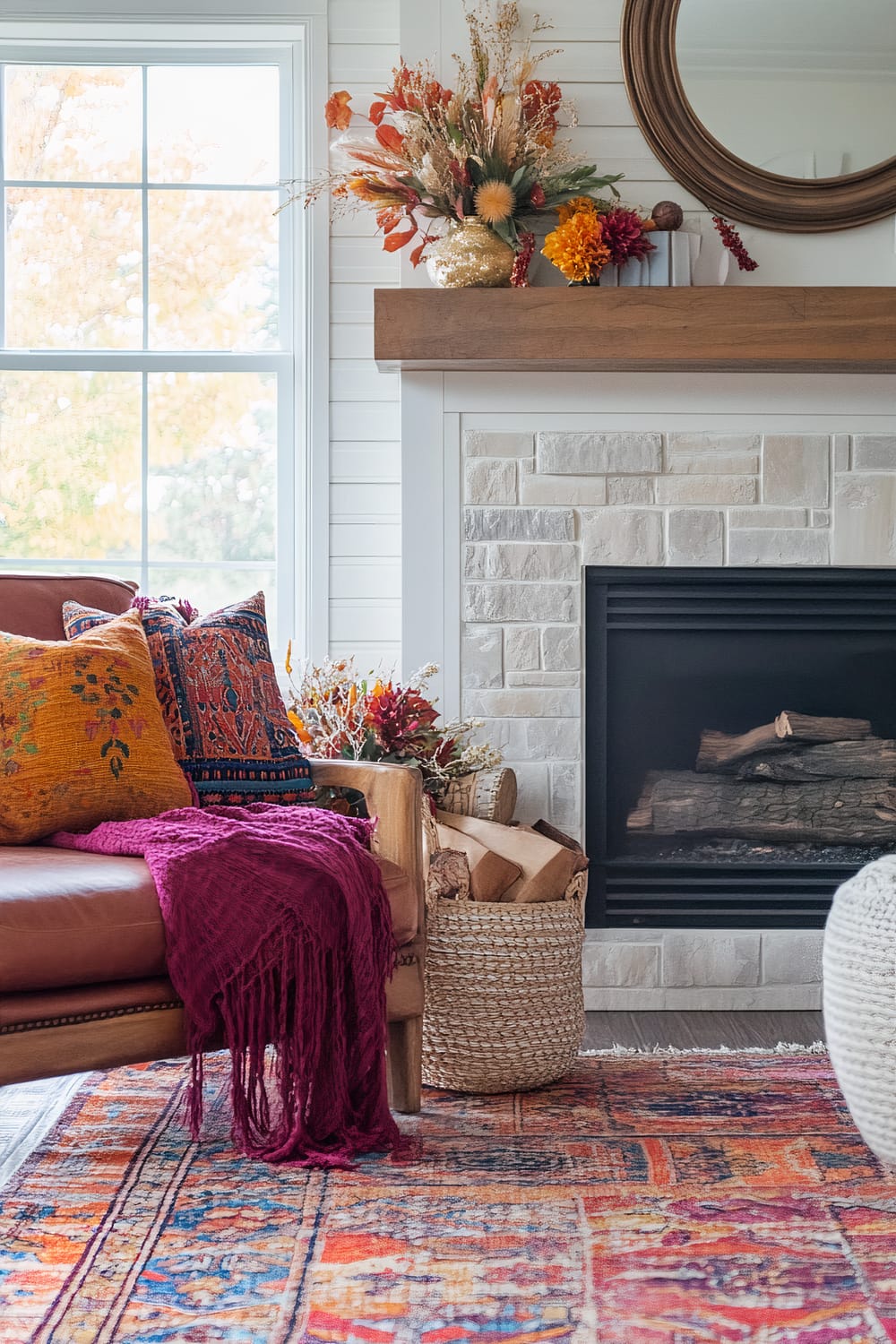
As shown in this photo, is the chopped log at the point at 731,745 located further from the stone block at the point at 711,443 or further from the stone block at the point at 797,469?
the stone block at the point at 711,443

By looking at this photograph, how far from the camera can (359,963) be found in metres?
1.89

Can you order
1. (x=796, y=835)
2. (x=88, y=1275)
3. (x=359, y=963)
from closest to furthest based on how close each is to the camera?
1. (x=88, y=1275)
2. (x=359, y=963)
3. (x=796, y=835)

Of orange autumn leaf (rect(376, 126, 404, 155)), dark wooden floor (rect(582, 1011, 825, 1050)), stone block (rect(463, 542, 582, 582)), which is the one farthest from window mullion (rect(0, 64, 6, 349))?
dark wooden floor (rect(582, 1011, 825, 1050))

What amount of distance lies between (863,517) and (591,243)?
89 centimetres

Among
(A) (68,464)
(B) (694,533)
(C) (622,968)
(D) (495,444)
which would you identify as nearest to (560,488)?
(D) (495,444)

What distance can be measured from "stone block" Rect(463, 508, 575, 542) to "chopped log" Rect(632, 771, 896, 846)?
2.19ft

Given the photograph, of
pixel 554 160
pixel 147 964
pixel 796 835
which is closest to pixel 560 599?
pixel 796 835

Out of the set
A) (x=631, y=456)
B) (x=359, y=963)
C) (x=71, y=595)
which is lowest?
(x=359, y=963)

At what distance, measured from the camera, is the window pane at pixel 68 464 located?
3.28 meters

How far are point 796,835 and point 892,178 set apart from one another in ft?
5.13

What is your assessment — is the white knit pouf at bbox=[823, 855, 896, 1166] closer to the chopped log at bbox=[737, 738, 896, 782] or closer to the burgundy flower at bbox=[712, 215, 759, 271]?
the chopped log at bbox=[737, 738, 896, 782]

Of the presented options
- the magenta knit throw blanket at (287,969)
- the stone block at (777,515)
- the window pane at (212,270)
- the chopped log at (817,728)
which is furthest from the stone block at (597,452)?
the magenta knit throw blanket at (287,969)

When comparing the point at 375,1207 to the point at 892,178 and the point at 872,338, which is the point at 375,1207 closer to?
the point at 872,338

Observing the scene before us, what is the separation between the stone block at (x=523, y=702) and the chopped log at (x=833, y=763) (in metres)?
0.47
